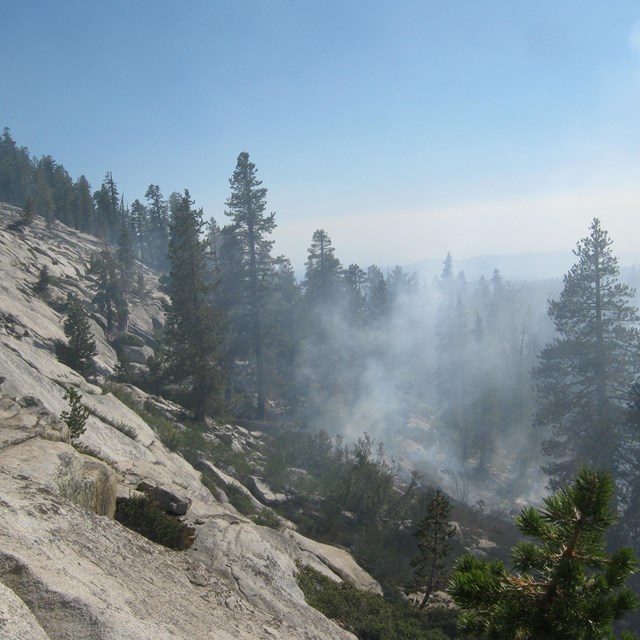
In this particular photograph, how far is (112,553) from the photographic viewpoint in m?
5.72

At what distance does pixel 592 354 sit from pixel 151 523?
86.3 ft

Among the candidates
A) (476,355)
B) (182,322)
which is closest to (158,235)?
(476,355)

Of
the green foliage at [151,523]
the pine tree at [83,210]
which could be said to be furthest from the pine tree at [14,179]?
the green foliage at [151,523]

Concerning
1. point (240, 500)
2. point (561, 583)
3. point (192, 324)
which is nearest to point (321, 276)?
point (192, 324)

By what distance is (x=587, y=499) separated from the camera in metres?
3.25

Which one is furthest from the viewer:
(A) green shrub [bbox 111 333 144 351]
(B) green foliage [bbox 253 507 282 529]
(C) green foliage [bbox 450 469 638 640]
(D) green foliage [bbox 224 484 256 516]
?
(A) green shrub [bbox 111 333 144 351]

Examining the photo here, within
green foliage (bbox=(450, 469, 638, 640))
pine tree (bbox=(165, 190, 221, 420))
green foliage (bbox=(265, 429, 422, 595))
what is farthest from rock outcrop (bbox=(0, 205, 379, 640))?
pine tree (bbox=(165, 190, 221, 420))

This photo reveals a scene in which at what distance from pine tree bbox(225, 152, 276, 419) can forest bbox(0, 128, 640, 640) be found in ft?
0.39

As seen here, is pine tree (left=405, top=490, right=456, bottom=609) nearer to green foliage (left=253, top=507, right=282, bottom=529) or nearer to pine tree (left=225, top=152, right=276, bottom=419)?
green foliage (left=253, top=507, right=282, bottom=529)

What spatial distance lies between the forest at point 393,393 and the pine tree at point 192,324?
3.1 inches

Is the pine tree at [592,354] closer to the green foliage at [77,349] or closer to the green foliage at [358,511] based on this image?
the green foliage at [358,511]

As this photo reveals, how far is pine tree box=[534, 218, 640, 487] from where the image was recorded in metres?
24.0

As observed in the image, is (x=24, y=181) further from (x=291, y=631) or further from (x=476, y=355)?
(x=291, y=631)

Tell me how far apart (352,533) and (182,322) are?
13853 mm
